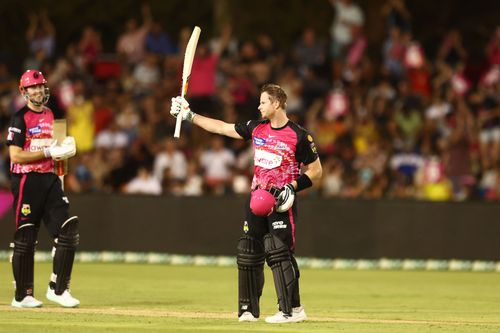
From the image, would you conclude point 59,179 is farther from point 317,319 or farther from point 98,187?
point 98,187

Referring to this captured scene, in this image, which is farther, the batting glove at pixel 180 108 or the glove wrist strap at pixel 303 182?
the batting glove at pixel 180 108

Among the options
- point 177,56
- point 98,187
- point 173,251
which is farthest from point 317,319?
point 177,56

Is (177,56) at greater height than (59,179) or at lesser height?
greater

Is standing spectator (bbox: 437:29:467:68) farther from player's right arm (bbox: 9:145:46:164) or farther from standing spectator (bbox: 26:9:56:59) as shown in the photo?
player's right arm (bbox: 9:145:46:164)

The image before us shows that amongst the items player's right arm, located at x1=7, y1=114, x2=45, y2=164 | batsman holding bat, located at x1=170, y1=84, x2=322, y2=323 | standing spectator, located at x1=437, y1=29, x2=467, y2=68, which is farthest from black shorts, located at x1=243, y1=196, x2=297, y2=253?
standing spectator, located at x1=437, y1=29, x2=467, y2=68

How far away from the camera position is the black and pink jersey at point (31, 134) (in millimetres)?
12000

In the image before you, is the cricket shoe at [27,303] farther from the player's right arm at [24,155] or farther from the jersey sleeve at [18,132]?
the jersey sleeve at [18,132]

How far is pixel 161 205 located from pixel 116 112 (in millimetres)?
4665

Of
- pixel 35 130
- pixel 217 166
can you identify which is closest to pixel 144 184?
pixel 217 166

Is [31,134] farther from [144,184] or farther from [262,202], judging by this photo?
[144,184]

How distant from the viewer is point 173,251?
18469 mm

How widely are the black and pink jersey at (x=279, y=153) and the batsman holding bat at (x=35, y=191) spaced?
2.04 m

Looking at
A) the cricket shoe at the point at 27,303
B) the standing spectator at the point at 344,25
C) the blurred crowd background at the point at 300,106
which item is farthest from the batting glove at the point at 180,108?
the standing spectator at the point at 344,25

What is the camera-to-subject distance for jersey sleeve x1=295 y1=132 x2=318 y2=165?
1094 centimetres
